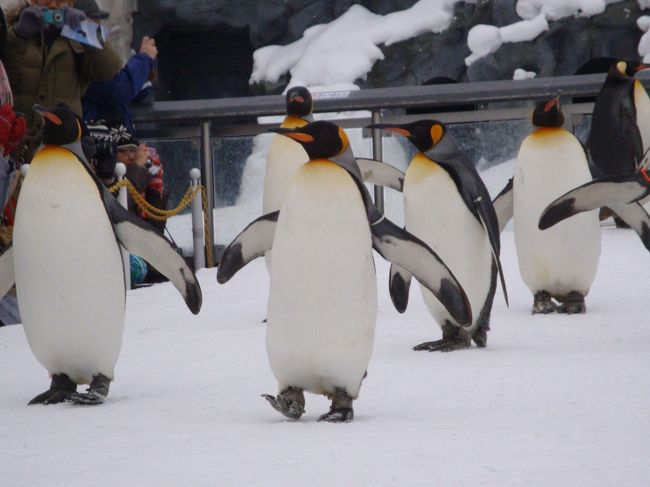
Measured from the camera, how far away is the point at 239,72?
19.4m

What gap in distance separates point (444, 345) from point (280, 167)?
A: 59.6 inches

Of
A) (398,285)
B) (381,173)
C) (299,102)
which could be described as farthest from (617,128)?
(398,285)

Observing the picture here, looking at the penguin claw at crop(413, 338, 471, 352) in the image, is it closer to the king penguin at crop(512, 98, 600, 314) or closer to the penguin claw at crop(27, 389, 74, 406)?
the king penguin at crop(512, 98, 600, 314)

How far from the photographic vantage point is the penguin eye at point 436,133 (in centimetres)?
437

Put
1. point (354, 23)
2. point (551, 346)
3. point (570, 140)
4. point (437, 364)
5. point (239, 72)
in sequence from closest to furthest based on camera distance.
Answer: point (437, 364), point (551, 346), point (570, 140), point (354, 23), point (239, 72)

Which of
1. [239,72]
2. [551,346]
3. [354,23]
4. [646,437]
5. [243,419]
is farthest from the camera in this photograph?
[239,72]

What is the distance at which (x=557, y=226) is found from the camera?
516 cm

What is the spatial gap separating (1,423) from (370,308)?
1016 mm

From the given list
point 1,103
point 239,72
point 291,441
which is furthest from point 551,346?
point 239,72

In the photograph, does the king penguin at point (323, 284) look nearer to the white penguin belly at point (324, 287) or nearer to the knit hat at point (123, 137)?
the white penguin belly at point (324, 287)

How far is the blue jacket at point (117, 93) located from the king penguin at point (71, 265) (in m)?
3.51

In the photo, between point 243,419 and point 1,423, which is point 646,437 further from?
point 1,423

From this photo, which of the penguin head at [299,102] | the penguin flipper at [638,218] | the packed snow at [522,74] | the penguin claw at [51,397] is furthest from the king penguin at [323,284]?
the packed snow at [522,74]

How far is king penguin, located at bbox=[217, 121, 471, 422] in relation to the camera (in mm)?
3014
